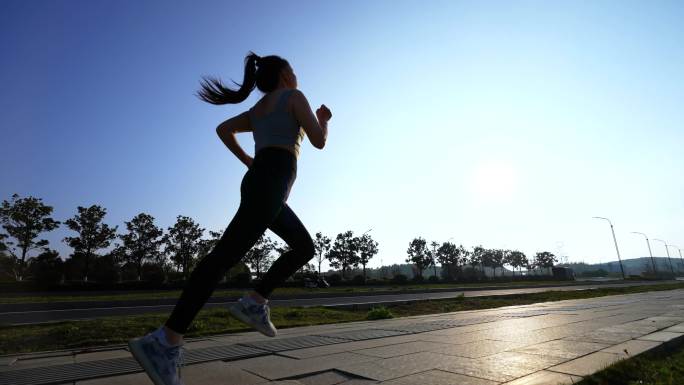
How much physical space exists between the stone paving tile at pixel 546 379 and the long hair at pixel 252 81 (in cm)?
258

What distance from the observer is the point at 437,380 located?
2.87 metres

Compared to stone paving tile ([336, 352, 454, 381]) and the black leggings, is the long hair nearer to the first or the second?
the black leggings

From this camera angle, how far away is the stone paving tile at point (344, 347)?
401 cm

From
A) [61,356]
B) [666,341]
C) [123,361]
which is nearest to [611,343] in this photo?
[666,341]

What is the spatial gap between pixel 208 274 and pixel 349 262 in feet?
196

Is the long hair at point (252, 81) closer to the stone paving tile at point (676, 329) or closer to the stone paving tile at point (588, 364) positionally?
the stone paving tile at point (588, 364)

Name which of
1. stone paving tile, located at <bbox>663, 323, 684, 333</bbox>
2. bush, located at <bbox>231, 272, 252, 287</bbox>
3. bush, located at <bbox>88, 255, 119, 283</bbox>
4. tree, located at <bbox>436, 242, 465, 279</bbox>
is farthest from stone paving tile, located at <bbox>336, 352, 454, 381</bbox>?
tree, located at <bbox>436, 242, 465, 279</bbox>

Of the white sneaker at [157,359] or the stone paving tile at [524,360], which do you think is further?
the stone paving tile at [524,360]

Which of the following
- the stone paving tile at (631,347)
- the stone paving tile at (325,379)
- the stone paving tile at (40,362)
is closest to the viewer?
the stone paving tile at (325,379)

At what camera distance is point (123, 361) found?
12.2 ft

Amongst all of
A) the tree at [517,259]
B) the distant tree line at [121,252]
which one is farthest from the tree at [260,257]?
the tree at [517,259]

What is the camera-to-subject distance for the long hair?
8.50ft

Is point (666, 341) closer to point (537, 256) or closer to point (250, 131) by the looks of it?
point (250, 131)

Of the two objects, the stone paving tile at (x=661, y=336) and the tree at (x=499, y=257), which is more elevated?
the tree at (x=499, y=257)
